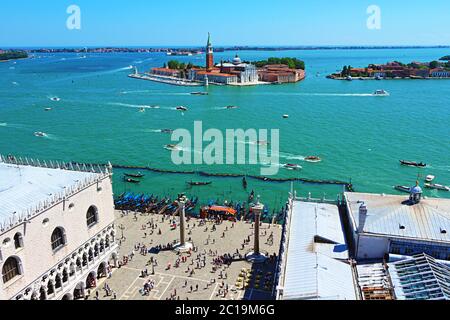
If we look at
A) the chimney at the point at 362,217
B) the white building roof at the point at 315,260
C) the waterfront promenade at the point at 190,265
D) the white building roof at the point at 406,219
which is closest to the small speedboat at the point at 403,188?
the waterfront promenade at the point at 190,265

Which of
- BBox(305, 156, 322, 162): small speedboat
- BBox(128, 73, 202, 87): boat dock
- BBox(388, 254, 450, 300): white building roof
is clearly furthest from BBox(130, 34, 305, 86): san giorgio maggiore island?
BBox(388, 254, 450, 300): white building roof

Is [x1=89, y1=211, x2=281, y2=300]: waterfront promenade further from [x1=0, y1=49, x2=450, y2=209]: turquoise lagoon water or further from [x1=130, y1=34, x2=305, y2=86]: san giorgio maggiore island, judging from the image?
[x1=130, y1=34, x2=305, y2=86]: san giorgio maggiore island

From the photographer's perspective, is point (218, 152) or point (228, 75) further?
point (228, 75)

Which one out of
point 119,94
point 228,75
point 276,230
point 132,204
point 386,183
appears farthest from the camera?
point 228,75

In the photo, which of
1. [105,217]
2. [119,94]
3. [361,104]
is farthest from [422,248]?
[119,94]

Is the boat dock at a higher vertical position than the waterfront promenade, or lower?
higher

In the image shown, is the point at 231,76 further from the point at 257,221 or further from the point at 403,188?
the point at 257,221
